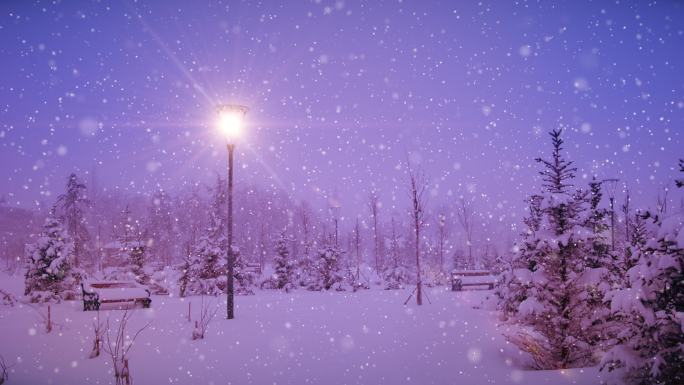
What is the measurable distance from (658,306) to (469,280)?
24.7 metres

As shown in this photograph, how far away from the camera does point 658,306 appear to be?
5777 mm

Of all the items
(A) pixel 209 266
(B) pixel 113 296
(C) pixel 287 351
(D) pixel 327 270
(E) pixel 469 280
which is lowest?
(E) pixel 469 280

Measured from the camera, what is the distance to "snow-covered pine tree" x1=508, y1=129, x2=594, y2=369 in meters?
8.73

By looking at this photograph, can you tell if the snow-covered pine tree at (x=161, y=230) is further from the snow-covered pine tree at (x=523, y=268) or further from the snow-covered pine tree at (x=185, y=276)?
the snow-covered pine tree at (x=523, y=268)

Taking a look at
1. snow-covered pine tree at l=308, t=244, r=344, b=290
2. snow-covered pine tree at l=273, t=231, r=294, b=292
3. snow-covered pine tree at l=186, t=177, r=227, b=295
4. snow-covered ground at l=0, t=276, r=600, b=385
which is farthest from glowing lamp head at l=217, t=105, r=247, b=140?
snow-covered pine tree at l=273, t=231, r=294, b=292

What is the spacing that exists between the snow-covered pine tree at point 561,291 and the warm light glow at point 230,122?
381 inches

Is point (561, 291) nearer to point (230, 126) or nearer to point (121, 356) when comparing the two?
point (121, 356)

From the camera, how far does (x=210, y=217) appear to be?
2758 cm

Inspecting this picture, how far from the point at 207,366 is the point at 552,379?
21.4ft

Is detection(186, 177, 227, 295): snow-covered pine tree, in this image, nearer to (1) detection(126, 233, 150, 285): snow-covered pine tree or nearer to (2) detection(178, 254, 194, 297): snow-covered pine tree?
(2) detection(178, 254, 194, 297): snow-covered pine tree

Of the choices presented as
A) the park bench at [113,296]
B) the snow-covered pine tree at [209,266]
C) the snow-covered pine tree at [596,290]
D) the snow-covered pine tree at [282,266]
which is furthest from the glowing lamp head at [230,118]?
the snow-covered pine tree at [282,266]

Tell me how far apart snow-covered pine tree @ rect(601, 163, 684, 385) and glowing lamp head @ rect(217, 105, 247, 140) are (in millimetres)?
11705

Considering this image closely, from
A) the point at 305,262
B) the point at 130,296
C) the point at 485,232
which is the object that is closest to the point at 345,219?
the point at 485,232

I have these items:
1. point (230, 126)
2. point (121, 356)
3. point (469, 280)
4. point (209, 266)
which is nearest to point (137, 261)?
point (209, 266)
